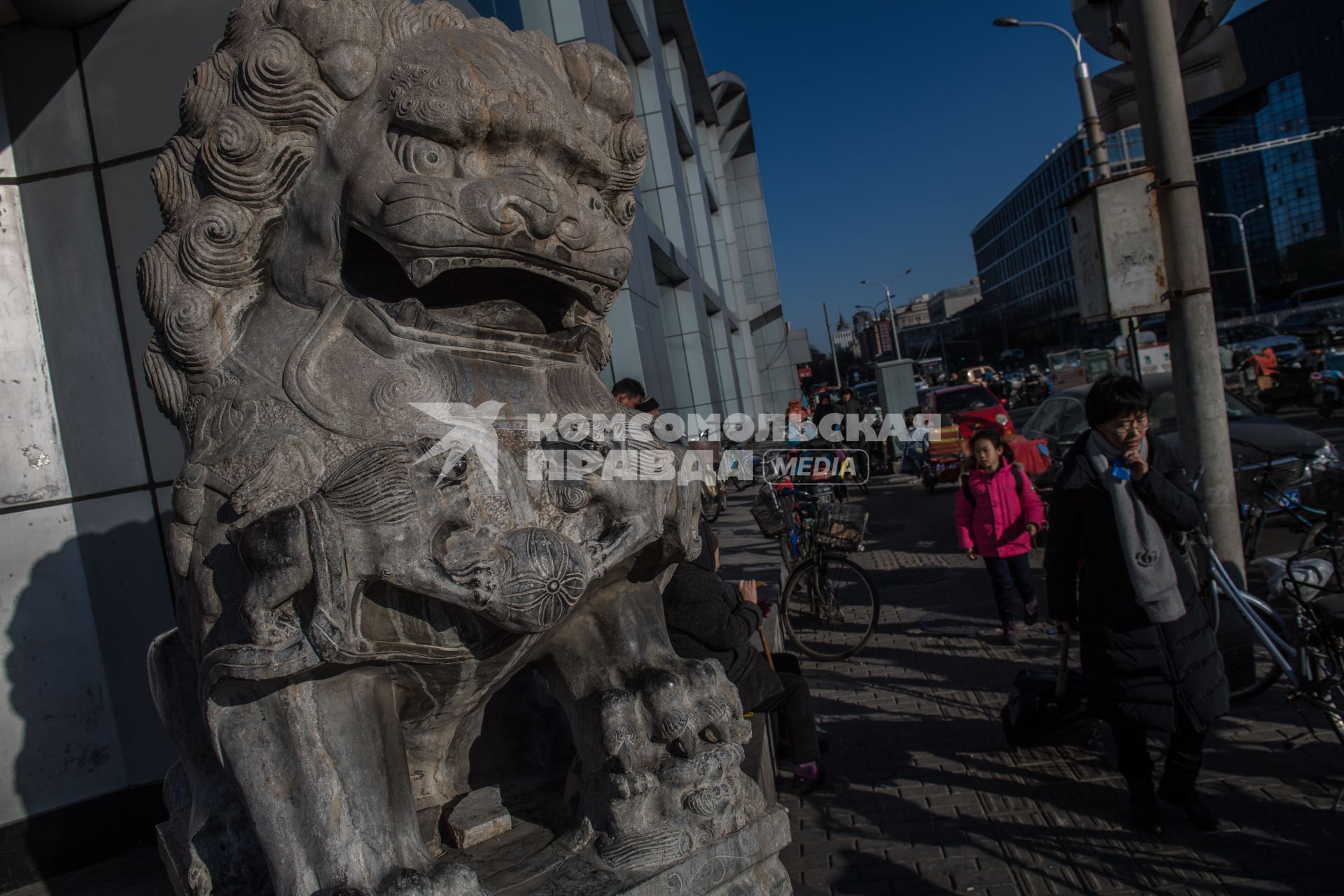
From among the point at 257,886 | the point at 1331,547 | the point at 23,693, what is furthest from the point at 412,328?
the point at 1331,547

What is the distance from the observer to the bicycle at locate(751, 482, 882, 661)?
7000mm

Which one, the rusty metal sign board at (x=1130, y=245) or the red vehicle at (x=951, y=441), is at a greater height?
the rusty metal sign board at (x=1130, y=245)

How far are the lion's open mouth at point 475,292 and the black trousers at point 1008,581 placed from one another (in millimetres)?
5230

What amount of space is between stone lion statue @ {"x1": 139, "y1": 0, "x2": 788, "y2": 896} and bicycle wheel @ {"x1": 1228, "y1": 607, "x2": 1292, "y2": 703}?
3547mm

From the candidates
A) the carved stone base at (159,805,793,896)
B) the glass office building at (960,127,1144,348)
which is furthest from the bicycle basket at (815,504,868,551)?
the glass office building at (960,127,1144,348)

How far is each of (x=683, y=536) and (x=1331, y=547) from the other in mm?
4427

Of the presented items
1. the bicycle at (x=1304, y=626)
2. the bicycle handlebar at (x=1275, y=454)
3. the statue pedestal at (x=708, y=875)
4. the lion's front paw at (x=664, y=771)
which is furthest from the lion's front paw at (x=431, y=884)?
the bicycle handlebar at (x=1275, y=454)

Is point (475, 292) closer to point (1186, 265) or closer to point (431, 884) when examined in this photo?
point (431, 884)

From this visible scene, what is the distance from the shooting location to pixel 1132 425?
377 centimetres

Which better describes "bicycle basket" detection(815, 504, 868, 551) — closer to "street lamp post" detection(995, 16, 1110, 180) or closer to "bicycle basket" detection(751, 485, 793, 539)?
"bicycle basket" detection(751, 485, 793, 539)

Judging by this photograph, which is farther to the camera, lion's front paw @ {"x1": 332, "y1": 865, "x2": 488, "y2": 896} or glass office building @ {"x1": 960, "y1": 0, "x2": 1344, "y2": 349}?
glass office building @ {"x1": 960, "y1": 0, "x2": 1344, "y2": 349}

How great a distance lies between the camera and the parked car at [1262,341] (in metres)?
26.8

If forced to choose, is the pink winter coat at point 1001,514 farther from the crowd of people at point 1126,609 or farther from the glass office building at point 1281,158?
the glass office building at point 1281,158

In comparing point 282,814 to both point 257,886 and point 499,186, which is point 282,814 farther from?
point 499,186
